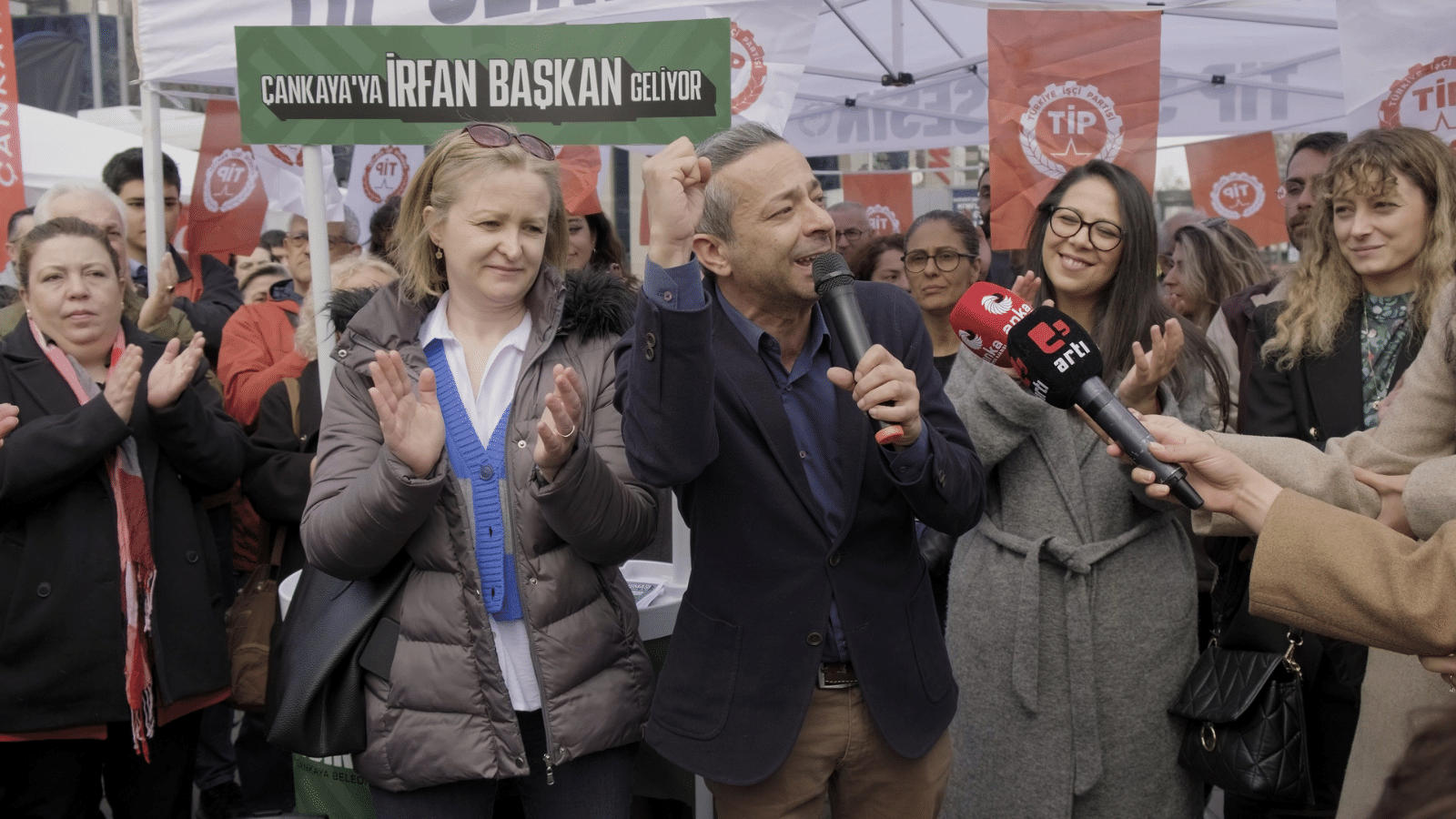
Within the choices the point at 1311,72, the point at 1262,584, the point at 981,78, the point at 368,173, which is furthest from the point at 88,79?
the point at 1262,584

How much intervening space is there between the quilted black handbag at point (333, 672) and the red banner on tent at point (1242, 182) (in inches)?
355

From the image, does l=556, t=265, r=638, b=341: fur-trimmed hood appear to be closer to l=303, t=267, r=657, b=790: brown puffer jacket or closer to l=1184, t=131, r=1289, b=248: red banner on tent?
l=303, t=267, r=657, b=790: brown puffer jacket

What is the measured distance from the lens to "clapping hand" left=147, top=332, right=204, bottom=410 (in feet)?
11.5

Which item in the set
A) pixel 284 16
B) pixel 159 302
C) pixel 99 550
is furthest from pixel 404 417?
pixel 284 16

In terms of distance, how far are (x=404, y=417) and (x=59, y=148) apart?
980 cm

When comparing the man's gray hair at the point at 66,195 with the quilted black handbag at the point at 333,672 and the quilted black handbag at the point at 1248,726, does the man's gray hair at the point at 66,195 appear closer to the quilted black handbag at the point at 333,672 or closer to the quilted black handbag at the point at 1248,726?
the quilted black handbag at the point at 333,672

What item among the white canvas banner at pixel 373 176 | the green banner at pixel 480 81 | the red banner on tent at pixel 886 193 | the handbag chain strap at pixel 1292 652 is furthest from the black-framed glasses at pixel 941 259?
the red banner on tent at pixel 886 193

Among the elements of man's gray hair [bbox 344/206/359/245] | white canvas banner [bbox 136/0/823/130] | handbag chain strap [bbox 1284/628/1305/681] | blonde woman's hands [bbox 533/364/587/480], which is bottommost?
handbag chain strap [bbox 1284/628/1305/681]

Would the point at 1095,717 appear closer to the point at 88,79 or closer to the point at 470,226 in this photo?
the point at 470,226

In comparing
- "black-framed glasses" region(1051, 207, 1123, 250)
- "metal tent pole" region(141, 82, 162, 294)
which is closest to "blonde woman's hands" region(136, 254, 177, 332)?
"metal tent pole" region(141, 82, 162, 294)

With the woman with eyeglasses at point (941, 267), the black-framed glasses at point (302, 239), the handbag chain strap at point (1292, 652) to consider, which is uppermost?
the black-framed glasses at point (302, 239)

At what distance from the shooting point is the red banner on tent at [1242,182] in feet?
32.4

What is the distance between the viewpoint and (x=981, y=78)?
10039 mm

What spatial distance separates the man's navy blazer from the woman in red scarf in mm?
1797
